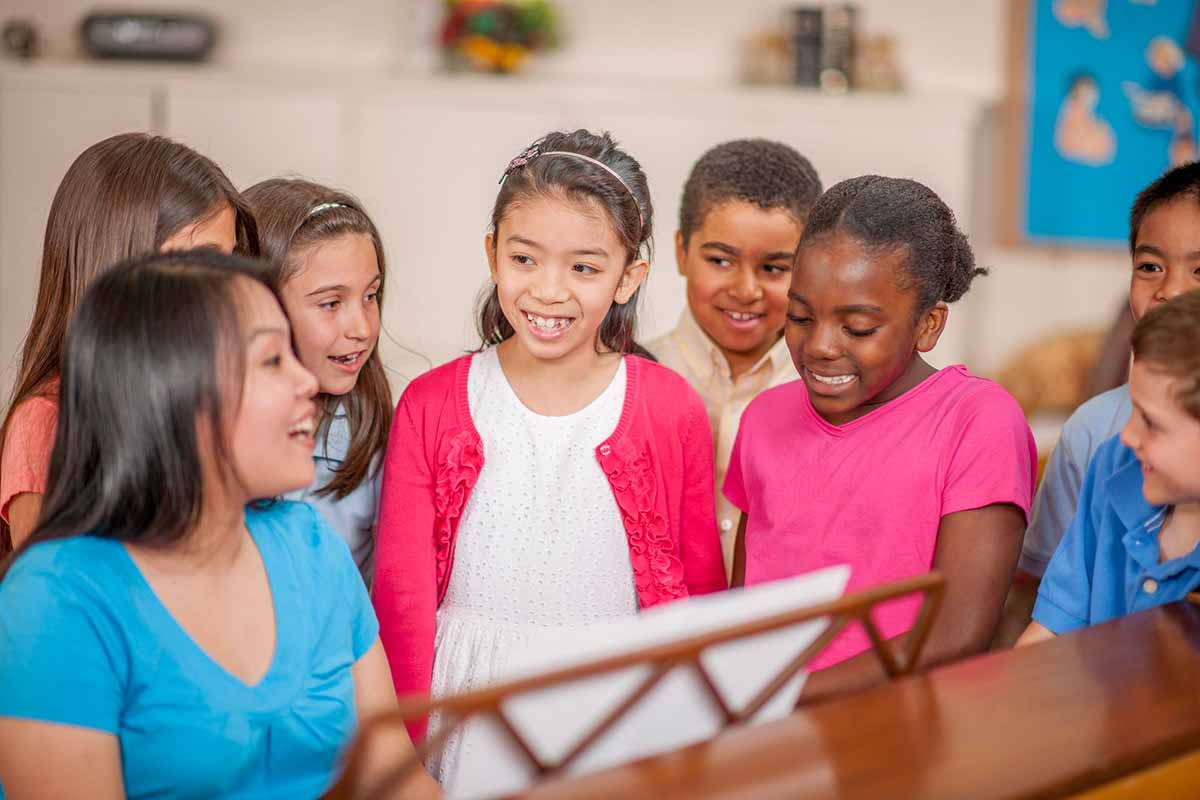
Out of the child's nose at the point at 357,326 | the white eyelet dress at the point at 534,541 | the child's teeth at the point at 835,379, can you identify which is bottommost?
the white eyelet dress at the point at 534,541

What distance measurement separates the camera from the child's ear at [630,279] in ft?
6.10

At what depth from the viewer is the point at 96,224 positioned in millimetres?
1678

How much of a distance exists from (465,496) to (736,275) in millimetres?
669

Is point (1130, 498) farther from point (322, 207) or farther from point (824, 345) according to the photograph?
point (322, 207)

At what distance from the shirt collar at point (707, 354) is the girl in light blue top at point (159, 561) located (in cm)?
106

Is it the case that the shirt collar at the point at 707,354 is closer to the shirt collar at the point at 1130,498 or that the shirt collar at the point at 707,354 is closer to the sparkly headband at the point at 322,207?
the sparkly headband at the point at 322,207

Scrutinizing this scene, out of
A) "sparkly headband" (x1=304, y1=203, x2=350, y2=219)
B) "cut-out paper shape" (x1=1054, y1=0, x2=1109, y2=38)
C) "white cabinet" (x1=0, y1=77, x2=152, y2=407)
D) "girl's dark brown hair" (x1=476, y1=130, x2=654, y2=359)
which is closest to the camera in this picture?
"girl's dark brown hair" (x1=476, y1=130, x2=654, y2=359)

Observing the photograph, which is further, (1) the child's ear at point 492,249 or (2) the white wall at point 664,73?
(2) the white wall at point 664,73

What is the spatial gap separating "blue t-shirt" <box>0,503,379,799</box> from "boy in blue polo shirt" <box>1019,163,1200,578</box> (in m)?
1.04

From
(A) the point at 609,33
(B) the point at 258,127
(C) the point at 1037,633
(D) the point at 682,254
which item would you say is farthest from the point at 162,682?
(A) the point at 609,33

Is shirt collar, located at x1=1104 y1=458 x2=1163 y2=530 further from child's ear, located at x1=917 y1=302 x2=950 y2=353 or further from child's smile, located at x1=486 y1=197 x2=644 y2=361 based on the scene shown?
child's smile, located at x1=486 y1=197 x2=644 y2=361

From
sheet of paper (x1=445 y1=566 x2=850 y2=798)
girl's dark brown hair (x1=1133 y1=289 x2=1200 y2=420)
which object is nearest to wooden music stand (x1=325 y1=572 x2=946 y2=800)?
sheet of paper (x1=445 y1=566 x2=850 y2=798)

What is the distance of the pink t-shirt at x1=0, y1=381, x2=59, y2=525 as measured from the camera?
1595 mm

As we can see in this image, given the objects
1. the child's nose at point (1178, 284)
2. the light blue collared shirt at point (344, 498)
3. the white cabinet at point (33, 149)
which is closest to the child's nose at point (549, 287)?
the light blue collared shirt at point (344, 498)
